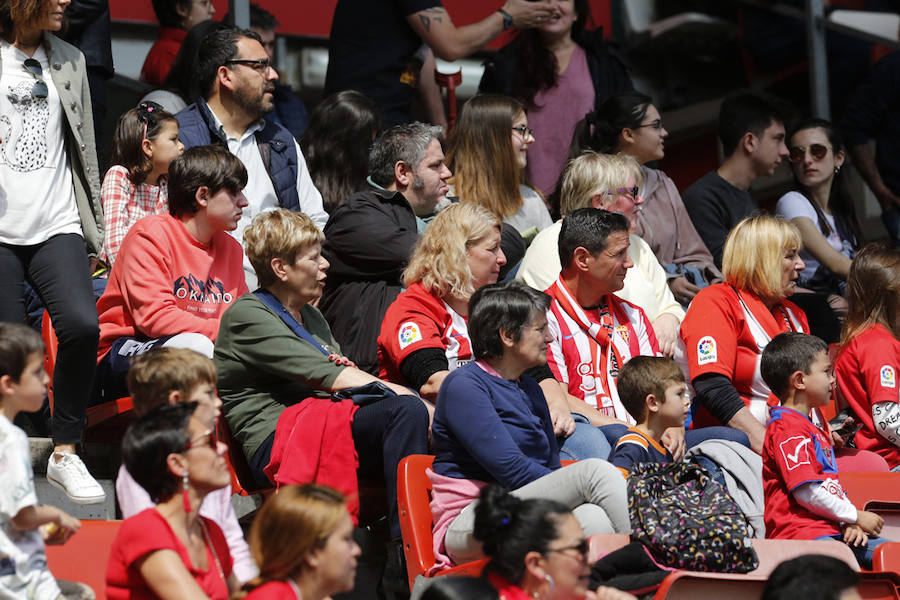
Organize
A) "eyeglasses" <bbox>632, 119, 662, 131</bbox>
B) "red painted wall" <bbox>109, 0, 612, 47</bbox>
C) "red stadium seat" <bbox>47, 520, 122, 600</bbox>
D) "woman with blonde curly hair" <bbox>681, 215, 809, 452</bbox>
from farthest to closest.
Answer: "red painted wall" <bbox>109, 0, 612, 47</bbox> → "eyeglasses" <bbox>632, 119, 662, 131</bbox> → "woman with blonde curly hair" <bbox>681, 215, 809, 452</bbox> → "red stadium seat" <bbox>47, 520, 122, 600</bbox>

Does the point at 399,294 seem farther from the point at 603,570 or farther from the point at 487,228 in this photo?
the point at 603,570

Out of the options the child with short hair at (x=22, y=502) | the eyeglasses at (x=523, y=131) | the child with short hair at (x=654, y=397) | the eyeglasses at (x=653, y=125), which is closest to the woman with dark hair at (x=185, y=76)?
the eyeglasses at (x=523, y=131)

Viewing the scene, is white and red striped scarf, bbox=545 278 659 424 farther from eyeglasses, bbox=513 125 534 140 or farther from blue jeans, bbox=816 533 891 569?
eyeglasses, bbox=513 125 534 140

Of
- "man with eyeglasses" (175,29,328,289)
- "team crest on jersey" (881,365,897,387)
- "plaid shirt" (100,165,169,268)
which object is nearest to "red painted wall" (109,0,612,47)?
"man with eyeglasses" (175,29,328,289)

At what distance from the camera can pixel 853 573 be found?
2.81 metres

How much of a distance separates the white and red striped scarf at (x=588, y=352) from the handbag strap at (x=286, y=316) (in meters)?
0.92

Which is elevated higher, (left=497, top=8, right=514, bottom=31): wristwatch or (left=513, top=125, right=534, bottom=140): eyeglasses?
(left=497, top=8, right=514, bottom=31): wristwatch

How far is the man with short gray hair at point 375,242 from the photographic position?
16.6 ft

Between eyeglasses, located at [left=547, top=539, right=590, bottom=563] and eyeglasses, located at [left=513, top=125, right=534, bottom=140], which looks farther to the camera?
eyeglasses, located at [left=513, top=125, right=534, bottom=140]

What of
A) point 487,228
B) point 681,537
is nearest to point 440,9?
point 487,228

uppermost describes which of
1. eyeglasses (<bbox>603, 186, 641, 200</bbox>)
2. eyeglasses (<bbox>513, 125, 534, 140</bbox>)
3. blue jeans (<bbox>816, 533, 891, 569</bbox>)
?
eyeglasses (<bbox>513, 125, 534, 140</bbox>)

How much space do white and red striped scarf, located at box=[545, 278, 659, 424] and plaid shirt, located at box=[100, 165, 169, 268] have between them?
159cm

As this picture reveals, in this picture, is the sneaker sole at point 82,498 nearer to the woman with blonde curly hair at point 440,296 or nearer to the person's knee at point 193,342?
the person's knee at point 193,342

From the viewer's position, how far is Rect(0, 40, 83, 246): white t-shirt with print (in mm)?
4375
